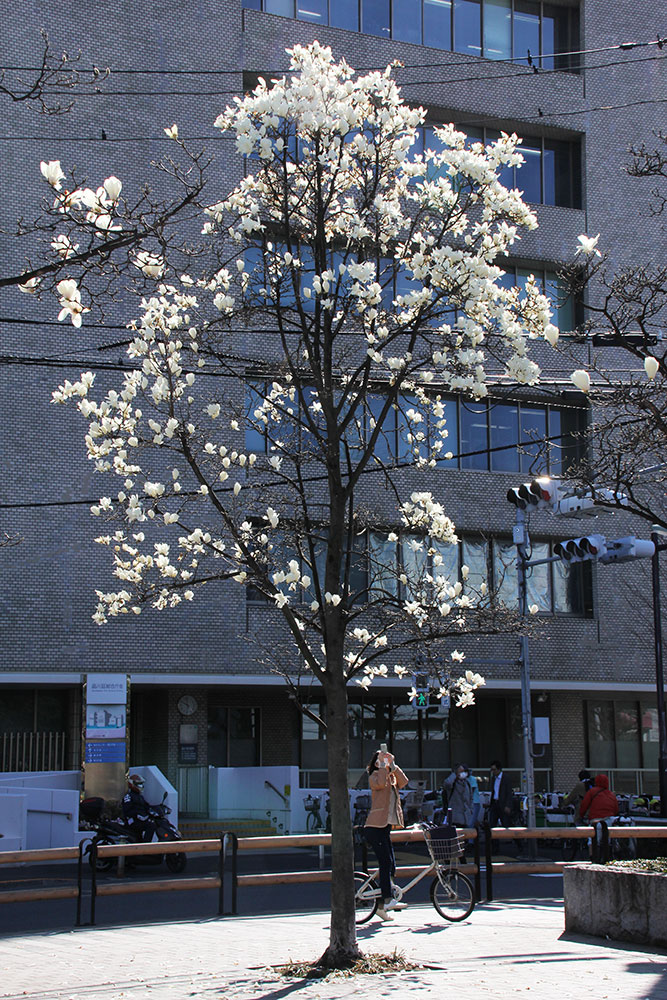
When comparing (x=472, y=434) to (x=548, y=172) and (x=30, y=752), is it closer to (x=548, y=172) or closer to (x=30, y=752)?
(x=548, y=172)

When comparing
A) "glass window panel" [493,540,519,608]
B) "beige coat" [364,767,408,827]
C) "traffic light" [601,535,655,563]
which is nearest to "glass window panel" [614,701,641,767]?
"glass window panel" [493,540,519,608]

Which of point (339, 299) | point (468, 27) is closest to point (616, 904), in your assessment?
point (339, 299)

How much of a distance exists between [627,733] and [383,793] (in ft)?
77.1

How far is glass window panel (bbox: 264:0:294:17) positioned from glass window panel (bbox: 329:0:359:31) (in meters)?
1.13

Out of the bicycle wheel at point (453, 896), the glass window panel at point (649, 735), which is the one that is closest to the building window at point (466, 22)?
the glass window panel at point (649, 735)

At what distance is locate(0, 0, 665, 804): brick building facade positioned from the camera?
86.4 ft

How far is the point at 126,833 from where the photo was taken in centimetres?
2031

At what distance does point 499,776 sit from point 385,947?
12.9 meters

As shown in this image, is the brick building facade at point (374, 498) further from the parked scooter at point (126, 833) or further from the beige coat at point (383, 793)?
the beige coat at point (383, 793)

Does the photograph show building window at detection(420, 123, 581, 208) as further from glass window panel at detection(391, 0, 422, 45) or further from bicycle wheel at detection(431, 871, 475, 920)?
bicycle wheel at detection(431, 871, 475, 920)

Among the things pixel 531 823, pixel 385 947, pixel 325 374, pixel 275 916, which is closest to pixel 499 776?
pixel 531 823

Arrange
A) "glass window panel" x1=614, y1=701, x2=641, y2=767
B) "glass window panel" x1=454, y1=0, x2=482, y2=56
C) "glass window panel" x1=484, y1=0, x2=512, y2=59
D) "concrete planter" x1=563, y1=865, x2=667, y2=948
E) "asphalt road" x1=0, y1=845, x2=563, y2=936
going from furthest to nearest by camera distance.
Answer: "glass window panel" x1=614, y1=701, x2=641, y2=767 → "glass window panel" x1=484, y1=0, x2=512, y2=59 → "glass window panel" x1=454, y1=0, x2=482, y2=56 → "asphalt road" x1=0, y1=845, x2=563, y2=936 → "concrete planter" x1=563, y1=865, x2=667, y2=948

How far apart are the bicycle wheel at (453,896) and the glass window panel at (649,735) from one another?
23.2m

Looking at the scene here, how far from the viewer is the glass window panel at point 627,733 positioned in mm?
34219
